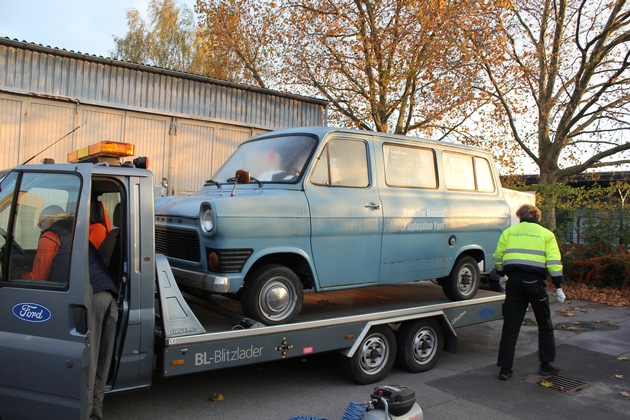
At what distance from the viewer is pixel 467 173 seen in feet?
22.7

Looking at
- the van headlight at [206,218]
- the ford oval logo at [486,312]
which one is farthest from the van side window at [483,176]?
the van headlight at [206,218]

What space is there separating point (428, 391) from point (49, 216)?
3.93 metres

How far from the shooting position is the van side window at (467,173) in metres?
6.68

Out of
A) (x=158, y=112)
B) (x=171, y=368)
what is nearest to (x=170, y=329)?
(x=171, y=368)

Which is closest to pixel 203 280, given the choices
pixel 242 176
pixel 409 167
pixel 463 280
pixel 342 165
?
pixel 242 176

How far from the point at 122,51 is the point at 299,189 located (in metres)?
22.4

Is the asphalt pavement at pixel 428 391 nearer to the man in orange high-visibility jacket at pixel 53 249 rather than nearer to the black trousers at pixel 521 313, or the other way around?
the black trousers at pixel 521 313

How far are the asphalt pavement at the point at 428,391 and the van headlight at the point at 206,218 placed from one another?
1631 millimetres

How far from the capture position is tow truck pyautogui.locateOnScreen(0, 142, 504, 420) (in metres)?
3.44

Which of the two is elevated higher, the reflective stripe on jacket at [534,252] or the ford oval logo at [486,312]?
the reflective stripe on jacket at [534,252]

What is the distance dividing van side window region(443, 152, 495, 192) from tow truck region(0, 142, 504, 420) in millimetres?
2216

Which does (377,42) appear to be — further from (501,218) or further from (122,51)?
(122,51)

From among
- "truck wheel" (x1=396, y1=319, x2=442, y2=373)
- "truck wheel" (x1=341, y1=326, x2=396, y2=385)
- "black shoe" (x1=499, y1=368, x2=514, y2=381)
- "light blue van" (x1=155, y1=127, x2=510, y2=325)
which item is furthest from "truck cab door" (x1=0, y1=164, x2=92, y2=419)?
"black shoe" (x1=499, y1=368, x2=514, y2=381)

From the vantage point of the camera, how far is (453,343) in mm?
6242
